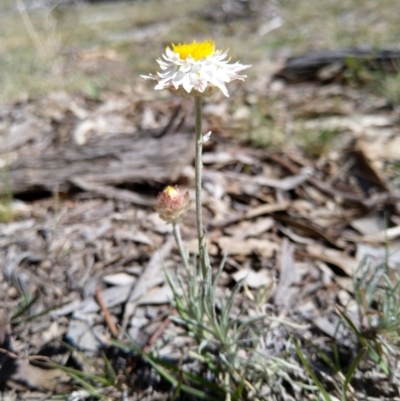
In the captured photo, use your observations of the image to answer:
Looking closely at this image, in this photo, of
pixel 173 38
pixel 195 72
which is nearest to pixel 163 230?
pixel 195 72

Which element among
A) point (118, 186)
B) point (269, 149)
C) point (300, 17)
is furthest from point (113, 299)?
point (300, 17)

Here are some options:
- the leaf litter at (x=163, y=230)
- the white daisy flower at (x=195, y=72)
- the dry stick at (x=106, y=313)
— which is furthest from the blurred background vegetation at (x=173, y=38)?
the dry stick at (x=106, y=313)

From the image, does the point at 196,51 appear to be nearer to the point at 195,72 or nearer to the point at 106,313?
the point at 195,72

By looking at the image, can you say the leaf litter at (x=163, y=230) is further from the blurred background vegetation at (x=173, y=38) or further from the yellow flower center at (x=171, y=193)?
the blurred background vegetation at (x=173, y=38)

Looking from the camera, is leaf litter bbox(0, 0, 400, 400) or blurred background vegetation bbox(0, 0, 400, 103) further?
blurred background vegetation bbox(0, 0, 400, 103)

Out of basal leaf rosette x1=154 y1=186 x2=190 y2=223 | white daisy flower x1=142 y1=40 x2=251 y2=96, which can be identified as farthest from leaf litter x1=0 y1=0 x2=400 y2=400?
white daisy flower x1=142 y1=40 x2=251 y2=96

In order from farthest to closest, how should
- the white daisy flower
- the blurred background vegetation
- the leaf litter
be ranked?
1. the blurred background vegetation
2. the leaf litter
3. the white daisy flower

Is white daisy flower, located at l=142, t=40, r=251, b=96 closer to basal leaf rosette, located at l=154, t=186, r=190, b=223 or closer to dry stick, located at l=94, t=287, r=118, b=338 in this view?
basal leaf rosette, located at l=154, t=186, r=190, b=223

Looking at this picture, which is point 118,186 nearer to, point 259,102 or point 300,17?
point 259,102
